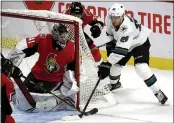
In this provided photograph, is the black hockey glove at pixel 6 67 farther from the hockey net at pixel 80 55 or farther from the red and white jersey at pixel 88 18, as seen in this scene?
the red and white jersey at pixel 88 18

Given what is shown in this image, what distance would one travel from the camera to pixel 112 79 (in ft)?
14.4

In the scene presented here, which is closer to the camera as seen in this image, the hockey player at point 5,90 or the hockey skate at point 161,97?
the hockey player at point 5,90

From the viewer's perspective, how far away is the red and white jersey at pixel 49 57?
150 inches

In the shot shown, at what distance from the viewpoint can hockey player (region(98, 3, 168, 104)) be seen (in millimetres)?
3846

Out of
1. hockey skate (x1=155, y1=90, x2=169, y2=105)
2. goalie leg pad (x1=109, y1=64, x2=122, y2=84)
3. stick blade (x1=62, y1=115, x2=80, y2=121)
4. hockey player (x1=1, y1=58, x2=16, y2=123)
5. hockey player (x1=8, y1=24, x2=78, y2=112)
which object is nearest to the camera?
hockey player (x1=1, y1=58, x2=16, y2=123)

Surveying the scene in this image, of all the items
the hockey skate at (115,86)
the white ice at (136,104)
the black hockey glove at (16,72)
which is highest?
the black hockey glove at (16,72)

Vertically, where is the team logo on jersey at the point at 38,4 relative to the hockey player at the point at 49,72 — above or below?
above

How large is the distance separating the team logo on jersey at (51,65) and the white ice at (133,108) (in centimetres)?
29

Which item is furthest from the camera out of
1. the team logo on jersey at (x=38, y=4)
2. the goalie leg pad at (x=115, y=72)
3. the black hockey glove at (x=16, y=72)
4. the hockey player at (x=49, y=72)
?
the team logo on jersey at (x=38, y=4)

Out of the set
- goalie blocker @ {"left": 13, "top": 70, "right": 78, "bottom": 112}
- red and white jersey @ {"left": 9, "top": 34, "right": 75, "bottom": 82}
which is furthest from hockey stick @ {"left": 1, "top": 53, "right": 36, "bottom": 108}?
red and white jersey @ {"left": 9, "top": 34, "right": 75, "bottom": 82}

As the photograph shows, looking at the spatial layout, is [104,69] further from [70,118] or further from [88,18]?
[88,18]

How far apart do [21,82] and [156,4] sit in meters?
1.67

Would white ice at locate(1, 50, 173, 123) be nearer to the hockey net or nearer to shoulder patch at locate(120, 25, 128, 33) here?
the hockey net

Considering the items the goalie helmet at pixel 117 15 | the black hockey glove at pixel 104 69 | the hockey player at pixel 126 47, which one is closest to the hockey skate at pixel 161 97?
the hockey player at pixel 126 47
